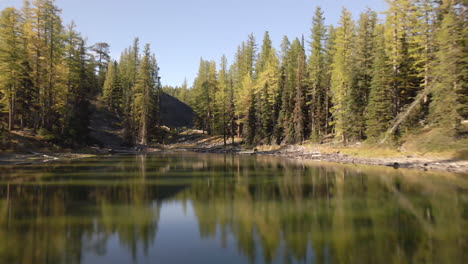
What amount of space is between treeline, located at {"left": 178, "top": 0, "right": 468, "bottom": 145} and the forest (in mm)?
130

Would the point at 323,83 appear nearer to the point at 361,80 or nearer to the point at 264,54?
the point at 361,80

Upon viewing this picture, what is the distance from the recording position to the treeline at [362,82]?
24656mm

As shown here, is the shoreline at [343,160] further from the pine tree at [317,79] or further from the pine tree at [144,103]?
the pine tree at [144,103]

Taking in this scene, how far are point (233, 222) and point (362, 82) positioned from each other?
32.6m

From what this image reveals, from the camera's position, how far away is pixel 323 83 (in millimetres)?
48625

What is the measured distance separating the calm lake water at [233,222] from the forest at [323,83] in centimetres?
901

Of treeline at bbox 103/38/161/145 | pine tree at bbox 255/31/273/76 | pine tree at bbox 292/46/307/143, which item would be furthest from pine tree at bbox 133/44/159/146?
pine tree at bbox 292/46/307/143

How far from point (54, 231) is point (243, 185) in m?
10.9

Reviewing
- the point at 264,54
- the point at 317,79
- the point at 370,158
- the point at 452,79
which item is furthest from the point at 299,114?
the point at 264,54

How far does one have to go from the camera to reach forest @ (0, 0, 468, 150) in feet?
82.9

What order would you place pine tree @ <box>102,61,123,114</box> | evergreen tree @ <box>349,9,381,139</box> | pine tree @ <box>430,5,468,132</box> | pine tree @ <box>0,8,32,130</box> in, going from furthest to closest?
pine tree @ <box>102,61,123,114</box>, evergreen tree @ <box>349,9,381,139</box>, pine tree @ <box>0,8,32,130</box>, pine tree @ <box>430,5,468,132</box>

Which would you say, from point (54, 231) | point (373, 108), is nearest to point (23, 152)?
point (54, 231)

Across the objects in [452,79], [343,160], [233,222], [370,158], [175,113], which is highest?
[175,113]

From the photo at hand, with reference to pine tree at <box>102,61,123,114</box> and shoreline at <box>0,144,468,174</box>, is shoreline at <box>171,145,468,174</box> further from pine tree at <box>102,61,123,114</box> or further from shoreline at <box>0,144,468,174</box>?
pine tree at <box>102,61,123,114</box>
